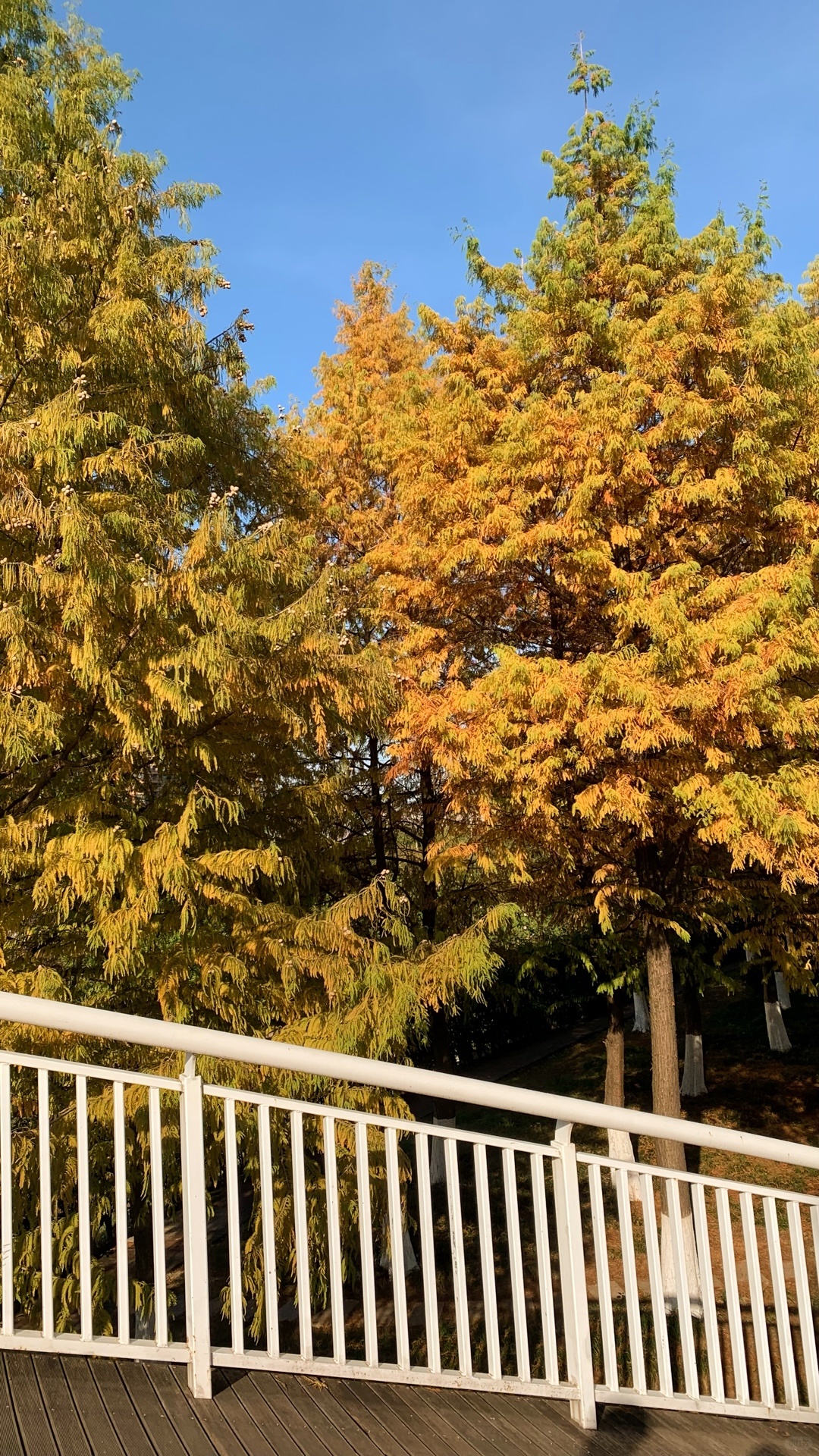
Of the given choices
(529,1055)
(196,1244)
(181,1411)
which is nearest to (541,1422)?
(181,1411)

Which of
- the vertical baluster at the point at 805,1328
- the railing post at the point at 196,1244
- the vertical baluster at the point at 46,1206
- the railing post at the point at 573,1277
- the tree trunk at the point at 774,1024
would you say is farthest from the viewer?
the tree trunk at the point at 774,1024

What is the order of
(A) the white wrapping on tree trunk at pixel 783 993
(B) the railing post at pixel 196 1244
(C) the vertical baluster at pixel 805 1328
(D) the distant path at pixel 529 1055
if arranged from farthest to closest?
(D) the distant path at pixel 529 1055
(A) the white wrapping on tree trunk at pixel 783 993
(C) the vertical baluster at pixel 805 1328
(B) the railing post at pixel 196 1244

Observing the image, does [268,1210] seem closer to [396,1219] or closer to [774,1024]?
[396,1219]

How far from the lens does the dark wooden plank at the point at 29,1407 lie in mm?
2332

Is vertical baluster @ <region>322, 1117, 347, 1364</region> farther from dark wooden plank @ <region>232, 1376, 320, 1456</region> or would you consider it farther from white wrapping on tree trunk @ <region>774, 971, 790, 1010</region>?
white wrapping on tree trunk @ <region>774, 971, 790, 1010</region>

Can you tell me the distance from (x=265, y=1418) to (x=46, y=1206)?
84cm

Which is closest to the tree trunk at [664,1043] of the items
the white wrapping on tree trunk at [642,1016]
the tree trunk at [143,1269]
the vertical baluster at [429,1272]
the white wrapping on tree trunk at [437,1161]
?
the white wrapping on tree trunk at [437,1161]

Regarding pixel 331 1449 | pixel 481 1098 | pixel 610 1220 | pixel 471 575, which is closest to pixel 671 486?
pixel 471 575

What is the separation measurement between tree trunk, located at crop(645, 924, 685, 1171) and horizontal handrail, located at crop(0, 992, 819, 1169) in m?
6.11

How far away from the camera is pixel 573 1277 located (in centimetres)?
300

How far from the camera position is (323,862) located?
7.27 metres

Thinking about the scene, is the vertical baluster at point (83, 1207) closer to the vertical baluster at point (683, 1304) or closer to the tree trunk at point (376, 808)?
the vertical baluster at point (683, 1304)

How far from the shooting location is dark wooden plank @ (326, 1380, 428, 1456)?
2.61m

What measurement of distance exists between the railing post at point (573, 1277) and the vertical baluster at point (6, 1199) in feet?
5.13
